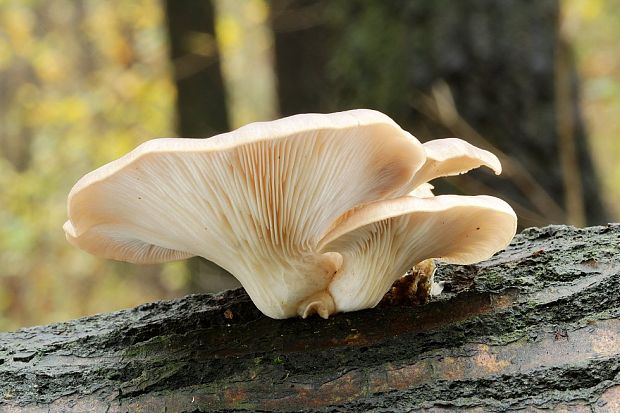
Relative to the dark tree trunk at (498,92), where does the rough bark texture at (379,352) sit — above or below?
below

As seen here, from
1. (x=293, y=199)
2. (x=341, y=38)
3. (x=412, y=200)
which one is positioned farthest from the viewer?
(x=341, y=38)

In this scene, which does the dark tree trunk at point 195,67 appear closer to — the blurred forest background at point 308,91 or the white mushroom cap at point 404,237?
the blurred forest background at point 308,91

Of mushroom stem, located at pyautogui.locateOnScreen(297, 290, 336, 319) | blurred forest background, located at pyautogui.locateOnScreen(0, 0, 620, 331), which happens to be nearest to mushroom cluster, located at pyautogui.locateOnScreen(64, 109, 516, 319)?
mushroom stem, located at pyautogui.locateOnScreen(297, 290, 336, 319)

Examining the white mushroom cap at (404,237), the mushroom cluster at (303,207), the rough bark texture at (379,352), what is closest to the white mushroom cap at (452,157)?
the mushroom cluster at (303,207)

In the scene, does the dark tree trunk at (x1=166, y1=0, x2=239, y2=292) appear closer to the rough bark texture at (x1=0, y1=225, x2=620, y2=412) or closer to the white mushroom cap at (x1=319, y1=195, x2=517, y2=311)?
the rough bark texture at (x1=0, y1=225, x2=620, y2=412)

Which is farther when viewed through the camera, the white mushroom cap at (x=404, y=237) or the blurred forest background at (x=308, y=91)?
the blurred forest background at (x=308, y=91)

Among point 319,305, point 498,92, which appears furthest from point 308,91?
point 319,305

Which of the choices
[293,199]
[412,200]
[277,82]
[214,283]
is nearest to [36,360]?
[293,199]

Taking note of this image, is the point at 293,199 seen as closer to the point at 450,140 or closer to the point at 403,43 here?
the point at 450,140
